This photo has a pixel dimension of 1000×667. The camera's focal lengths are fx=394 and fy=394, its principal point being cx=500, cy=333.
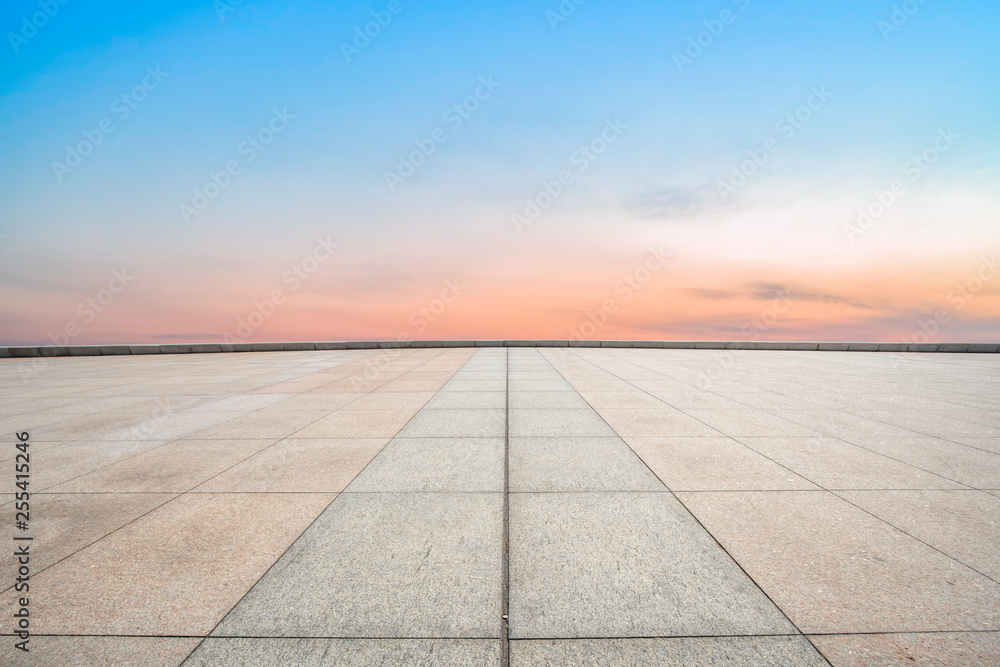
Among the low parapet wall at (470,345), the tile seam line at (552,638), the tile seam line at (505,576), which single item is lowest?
the tile seam line at (552,638)

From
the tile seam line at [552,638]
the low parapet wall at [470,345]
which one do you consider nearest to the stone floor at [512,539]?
the tile seam line at [552,638]

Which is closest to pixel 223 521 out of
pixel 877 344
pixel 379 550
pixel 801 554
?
pixel 379 550

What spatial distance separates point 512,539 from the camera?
2928 millimetres

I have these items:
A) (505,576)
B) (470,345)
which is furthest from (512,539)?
(470,345)

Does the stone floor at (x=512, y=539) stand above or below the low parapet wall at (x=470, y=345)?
→ below

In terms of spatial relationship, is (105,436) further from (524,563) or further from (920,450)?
(920,450)

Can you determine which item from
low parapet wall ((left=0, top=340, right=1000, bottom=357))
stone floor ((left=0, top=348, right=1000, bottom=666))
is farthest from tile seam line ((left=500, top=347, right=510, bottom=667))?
low parapet wall ((left=0, top=340, right=1000, bottom=357))

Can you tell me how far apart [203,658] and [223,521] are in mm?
1538

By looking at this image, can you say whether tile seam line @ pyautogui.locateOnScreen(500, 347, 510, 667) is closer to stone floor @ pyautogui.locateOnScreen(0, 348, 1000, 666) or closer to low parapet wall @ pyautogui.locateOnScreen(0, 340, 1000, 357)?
stone floor @ pyautogui.locateOnScreen(0, 348, 1000, 666)

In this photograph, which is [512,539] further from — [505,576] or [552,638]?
[552,638]

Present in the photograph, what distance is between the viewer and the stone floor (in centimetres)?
209

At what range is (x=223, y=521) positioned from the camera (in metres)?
3.28

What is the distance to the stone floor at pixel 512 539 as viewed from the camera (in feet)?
6.86

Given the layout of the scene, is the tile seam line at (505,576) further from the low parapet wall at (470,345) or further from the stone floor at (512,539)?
the low parapet wall at (470,345)
